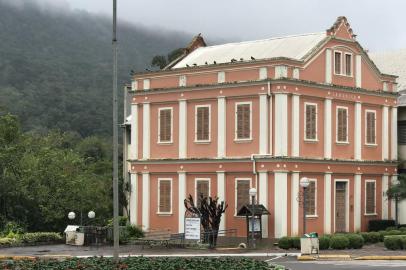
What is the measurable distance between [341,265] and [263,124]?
41.1 feet

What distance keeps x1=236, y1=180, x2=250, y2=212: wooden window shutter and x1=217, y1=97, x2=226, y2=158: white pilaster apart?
5.70 feet

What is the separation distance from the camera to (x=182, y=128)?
4506cm

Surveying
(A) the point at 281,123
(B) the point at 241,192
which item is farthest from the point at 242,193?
(A) the point at 281,123

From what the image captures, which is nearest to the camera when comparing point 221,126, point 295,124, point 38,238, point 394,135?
point 295,124

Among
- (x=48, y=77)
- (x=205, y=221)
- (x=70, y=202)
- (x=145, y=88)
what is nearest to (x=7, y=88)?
(x=48, y=77)

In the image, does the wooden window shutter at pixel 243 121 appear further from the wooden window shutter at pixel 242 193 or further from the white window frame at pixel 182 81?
the white window frame at pixel 182 81

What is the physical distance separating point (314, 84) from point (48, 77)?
7624cm

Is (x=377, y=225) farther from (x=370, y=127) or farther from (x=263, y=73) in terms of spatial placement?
(x=263, y=73)

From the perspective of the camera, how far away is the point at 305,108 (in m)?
42.3

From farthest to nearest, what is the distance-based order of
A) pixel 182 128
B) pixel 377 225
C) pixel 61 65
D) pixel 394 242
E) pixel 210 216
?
pixel 61 65
pixel 377 225
pixel 182 128
pixel 210 216
pixel 394 242

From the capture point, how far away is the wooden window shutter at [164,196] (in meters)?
45.7

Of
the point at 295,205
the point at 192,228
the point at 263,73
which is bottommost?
the point at 192,228

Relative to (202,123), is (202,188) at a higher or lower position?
lower

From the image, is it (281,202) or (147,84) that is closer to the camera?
(281,202)
